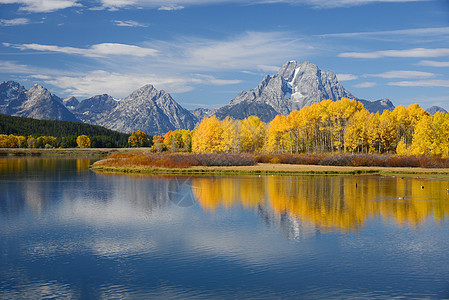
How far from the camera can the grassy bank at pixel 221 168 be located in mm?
74062

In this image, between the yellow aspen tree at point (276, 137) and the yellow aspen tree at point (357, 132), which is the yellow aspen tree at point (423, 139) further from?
the yellow aspen tree at point (276, 137)

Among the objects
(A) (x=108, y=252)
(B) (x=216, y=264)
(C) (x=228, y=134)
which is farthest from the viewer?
(C) (x=228, y=134)

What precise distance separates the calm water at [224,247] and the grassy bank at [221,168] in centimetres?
3279

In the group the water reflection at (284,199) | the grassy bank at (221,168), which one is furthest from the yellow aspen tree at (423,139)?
the water reflection at (284,199)

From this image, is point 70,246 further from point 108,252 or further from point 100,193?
point 100,193

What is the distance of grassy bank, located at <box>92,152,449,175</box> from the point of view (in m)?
74.1

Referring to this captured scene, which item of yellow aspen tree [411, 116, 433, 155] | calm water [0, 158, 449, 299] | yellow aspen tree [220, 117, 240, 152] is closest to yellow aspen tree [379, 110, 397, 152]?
yellow aspen tree [411, 116, 433, 155]

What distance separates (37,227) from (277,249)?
643 inches

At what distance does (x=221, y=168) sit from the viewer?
7981cm

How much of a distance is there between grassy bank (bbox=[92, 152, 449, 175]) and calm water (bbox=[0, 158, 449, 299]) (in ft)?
108

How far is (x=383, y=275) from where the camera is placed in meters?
18.3

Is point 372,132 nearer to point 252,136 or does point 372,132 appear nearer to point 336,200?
point 252,136

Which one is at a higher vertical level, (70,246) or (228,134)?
(228,134)

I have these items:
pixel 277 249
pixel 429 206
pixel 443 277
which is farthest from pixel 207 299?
pixel 429 206
